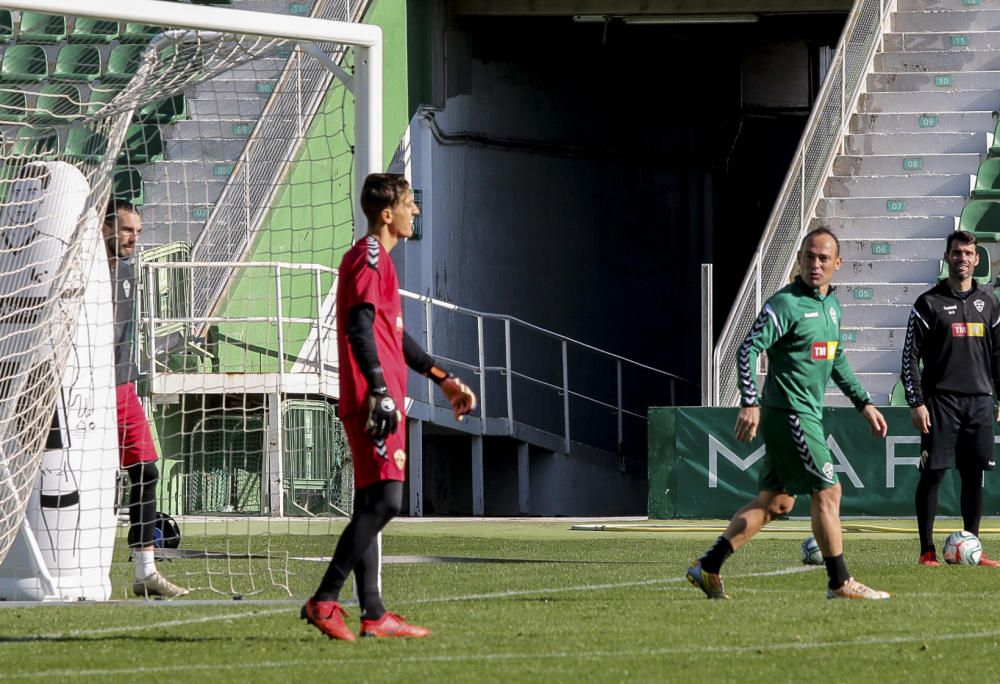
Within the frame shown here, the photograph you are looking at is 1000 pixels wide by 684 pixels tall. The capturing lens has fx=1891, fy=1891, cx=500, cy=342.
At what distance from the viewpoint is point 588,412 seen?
26422mm

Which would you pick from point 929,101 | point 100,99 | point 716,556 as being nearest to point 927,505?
point 716,556

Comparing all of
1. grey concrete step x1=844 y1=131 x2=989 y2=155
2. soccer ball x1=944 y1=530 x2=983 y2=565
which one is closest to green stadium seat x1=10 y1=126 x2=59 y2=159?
soccer ball x1=944 y1=530 x2=983 y2=565

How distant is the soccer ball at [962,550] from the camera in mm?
10625

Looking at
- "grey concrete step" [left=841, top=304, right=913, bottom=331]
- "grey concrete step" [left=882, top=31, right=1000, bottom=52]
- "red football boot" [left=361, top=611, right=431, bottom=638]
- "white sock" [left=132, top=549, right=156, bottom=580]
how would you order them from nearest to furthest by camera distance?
1. "red football boot" [left=361, top=611, right=431, bottom=638]
2. "white sock" [left=132, top=549, right=156, bottom=580]
3. "grey concrete step" [left=841, top=304, right=913, bottom=331]
4. "grey concrete step" [left=882, top=31, right=1000, bottom=52]

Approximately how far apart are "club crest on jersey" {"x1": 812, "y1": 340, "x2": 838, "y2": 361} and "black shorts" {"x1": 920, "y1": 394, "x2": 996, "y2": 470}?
2.45 meters

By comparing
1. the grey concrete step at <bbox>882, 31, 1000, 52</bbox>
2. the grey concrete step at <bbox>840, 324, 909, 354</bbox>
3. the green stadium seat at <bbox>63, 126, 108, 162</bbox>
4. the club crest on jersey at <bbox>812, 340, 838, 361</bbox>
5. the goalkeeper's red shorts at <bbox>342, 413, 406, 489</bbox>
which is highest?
the grey concrete step at <bbox>882, 31, 1000, 52</bbox>

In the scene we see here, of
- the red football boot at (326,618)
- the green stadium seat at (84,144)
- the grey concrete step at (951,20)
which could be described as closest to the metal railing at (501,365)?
the grey concrete step at (951,20)

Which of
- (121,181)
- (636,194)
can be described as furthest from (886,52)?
(121,181)

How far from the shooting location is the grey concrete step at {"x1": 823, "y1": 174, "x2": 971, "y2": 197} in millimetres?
21422

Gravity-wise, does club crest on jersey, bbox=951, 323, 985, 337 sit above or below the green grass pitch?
above

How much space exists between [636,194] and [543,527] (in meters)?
12.1

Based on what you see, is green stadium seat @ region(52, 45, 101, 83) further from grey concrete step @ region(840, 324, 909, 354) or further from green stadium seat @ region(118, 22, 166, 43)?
grey concrete step @ region(840, 324, 909, 354)

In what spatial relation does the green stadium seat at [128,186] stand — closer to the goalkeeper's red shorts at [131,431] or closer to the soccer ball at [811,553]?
the goalkeeper's red shorts at [131,431]

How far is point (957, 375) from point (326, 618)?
5353 millimetres
